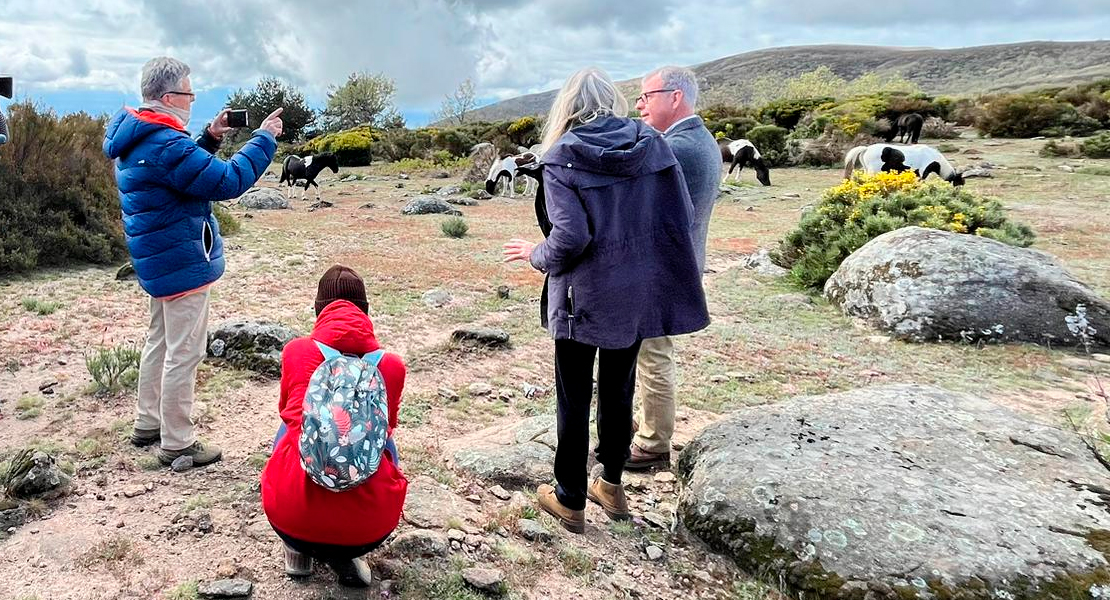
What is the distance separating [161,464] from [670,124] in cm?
274

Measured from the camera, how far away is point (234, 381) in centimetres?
435

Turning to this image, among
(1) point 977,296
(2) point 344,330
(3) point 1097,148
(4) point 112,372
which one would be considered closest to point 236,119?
(2) point 344,330

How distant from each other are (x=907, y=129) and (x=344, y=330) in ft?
73.8

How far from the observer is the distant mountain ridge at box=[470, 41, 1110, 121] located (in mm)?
101750

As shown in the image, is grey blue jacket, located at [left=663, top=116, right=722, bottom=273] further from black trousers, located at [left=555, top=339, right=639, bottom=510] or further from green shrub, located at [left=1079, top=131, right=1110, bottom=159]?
green shrub, located at [left=1079, top=131, right=1110, bottom=159]

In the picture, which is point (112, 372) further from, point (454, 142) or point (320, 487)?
point (454, 142)

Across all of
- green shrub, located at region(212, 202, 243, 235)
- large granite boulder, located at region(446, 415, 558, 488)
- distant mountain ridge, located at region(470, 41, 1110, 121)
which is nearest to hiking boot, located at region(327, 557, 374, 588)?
large granite boulder, located at region(446, 415, 558, 488)

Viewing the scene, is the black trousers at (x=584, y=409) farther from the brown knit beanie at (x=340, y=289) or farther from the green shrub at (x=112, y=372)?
the green shrub at (x=112, y=372)

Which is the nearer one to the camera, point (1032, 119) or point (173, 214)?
point (173, 214)

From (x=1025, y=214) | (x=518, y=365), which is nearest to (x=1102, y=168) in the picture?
(x=1025, y=214)

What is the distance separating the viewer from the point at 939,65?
120 meters

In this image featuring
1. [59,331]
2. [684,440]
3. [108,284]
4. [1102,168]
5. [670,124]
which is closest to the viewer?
[670,124]

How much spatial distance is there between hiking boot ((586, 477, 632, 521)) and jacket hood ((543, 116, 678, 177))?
1334 mm

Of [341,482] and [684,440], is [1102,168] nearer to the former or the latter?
[684,440]
